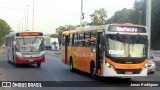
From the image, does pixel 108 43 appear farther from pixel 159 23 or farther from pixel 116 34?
pixel 159 23

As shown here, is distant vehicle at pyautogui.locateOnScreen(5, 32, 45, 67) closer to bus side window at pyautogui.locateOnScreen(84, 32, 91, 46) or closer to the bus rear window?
bus side window at pyautogui.locateOnScreen(84, 32, 91, 46)

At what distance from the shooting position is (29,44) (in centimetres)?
2970

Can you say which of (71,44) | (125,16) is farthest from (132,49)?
(125,16)

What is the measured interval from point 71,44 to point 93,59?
588 cm

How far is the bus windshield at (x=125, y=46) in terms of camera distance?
60.2 feet

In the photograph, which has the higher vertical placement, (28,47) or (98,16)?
(98,16)

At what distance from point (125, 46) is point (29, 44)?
12.7m

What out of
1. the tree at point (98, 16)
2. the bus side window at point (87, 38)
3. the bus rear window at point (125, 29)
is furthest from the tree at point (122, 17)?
the bus rear window at point (125, 29)

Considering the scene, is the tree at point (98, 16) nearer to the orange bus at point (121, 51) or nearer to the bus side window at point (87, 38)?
the bus side window at point (87, 38)

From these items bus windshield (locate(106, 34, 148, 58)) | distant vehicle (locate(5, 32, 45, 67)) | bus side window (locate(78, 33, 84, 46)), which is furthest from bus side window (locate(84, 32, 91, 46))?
distant vehicle (locate(5, 32, 45, 67))

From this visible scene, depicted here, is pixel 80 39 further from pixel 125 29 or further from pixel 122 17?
Result: pixel 122 17

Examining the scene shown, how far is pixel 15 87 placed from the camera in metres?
16.2

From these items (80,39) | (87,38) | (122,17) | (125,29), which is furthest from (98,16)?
(125,29)

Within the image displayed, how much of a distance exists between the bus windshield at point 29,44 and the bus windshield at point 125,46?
12.1m
